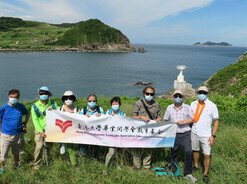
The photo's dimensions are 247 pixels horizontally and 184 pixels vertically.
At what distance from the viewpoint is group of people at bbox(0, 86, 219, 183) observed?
7371mm

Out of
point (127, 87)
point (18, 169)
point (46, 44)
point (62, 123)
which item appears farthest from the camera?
point (46, 44)

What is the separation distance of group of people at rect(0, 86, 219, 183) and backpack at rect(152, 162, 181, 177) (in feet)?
0.69

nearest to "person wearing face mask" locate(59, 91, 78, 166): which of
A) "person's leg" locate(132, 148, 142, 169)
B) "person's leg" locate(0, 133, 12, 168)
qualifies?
"person's leg" locate(0, 133, 12, 168)

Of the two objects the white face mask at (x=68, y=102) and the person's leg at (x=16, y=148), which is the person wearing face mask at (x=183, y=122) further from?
the person's leg at (x=16, y=148)

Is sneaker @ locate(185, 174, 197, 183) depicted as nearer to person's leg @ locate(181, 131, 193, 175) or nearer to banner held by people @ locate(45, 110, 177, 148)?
person's leg @ locate(181, 131, 193, 175)

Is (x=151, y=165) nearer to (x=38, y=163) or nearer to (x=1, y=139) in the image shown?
(x=38, y=163)

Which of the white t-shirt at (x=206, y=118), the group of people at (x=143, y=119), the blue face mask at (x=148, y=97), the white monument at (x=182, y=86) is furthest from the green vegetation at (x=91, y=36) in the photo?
the white t-shirt at (x=206, y=118)

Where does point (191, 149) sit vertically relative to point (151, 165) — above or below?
above

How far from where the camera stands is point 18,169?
24.3ft

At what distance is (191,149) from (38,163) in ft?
12.3

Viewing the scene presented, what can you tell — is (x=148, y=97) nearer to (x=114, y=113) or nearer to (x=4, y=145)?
(x=114, y=113)

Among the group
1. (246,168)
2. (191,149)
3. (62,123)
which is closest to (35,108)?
(62,123)

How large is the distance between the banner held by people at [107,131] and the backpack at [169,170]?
528 millimetres

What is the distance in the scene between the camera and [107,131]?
26.0ft
